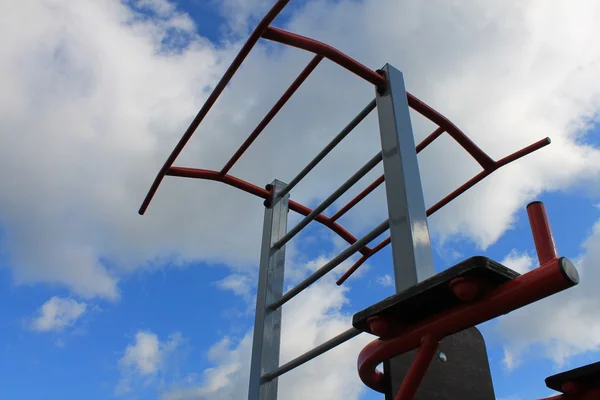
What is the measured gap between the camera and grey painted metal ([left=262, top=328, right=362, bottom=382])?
6.51ft

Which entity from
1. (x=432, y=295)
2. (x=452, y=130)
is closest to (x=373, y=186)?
(x=452, y=130)

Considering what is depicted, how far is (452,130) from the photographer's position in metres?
2.98

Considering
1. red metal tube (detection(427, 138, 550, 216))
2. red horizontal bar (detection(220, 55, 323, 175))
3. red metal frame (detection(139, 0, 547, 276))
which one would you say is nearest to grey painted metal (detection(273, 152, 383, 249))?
red metal frame (detection(139, 0, 547, 276))

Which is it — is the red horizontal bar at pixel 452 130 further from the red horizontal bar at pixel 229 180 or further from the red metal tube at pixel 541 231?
the red metal tube at pixel 541 231

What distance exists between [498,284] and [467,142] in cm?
221

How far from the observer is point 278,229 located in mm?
3164

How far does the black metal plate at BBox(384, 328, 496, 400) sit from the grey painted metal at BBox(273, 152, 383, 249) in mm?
1057

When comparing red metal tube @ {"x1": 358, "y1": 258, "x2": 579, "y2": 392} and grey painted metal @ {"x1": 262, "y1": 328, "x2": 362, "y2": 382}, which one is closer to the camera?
red metal tube @ {"x1": 358, "y1": 258, "x2": 579, "y2": 392}

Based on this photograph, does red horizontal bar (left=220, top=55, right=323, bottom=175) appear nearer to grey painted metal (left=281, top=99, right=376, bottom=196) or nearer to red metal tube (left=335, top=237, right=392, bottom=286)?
grey painted metal (left=281, top=99, right=376, bottom=196)

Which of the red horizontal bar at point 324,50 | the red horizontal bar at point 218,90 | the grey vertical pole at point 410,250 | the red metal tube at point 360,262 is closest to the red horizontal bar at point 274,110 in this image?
the red horizontal bar at point 324,50

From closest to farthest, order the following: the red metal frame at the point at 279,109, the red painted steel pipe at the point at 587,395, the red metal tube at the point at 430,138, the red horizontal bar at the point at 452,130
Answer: the red painted steel pipe at the point at 587,395
the red metal frame at the point at 279,109
the red horizontal bar at the point at 452,130
the red metal tube at the point at 430,138

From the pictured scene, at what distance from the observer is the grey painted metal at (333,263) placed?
6.74ft

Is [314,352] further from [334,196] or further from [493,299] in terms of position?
[493,299]

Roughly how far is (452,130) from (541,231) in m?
2.14
